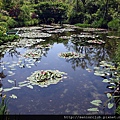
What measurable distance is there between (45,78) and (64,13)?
25389 millimetres

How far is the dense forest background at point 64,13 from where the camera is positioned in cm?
2270

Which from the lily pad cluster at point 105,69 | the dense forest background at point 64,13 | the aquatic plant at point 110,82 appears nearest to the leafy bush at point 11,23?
the dense forest background at point 64,13

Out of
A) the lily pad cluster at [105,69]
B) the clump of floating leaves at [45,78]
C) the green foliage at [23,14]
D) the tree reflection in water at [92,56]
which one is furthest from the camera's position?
the green foliage at [23,14]

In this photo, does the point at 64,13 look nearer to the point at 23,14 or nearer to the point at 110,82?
the point at 23,14

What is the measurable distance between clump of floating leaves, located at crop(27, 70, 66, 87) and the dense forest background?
15.5 m

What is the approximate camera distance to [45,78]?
6.23 metres

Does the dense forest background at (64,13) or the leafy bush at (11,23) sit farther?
the dense forest background at (64,13)

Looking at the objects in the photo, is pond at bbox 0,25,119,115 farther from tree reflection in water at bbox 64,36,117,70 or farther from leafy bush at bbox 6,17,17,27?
leafy bush at bbox 6,17,17,27

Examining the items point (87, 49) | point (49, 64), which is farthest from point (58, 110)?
point (87, 49)

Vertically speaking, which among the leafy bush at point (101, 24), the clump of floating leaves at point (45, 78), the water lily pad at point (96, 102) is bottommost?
the water lily pad at point (96, 102)

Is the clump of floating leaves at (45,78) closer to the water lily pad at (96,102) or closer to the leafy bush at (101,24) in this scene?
the water lily pad at (96,102)

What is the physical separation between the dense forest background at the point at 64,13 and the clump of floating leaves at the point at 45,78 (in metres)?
15.5

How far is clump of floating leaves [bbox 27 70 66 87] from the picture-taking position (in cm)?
595

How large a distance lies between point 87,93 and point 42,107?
5.06ft
